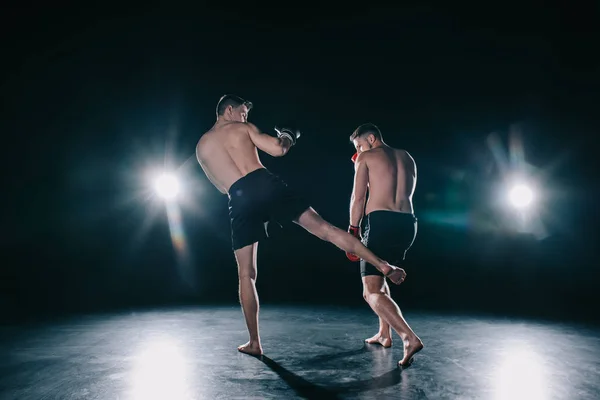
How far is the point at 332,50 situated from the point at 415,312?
4468 millimetres

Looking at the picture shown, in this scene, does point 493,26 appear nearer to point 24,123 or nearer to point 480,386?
point 480,386

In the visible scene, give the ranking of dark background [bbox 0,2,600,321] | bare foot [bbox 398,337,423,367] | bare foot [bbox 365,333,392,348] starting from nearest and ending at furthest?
bare foot [bbox 398,337,423,367] → bare foot [bbox 365,333,392,348] → dark background [bbox 0,2,600,321]

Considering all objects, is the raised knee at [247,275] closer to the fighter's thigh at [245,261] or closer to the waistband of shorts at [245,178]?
the fighter's thigh at [245,261]

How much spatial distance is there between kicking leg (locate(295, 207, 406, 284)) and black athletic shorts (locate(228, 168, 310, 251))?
2.9 inches

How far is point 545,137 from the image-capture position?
6.94m

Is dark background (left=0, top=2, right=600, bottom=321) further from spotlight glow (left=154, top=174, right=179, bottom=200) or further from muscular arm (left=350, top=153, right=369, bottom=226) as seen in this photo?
muscular arm (left=350, top=153, right=369, bottom=226)

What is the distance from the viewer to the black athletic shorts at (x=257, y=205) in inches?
97.3

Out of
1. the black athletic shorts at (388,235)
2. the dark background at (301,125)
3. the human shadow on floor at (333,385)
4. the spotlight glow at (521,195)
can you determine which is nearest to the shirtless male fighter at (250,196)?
the black athletic shorts at (388,235)

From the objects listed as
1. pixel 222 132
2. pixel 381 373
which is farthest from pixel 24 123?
pixel 381 373

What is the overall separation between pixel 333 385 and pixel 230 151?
1.40 meters

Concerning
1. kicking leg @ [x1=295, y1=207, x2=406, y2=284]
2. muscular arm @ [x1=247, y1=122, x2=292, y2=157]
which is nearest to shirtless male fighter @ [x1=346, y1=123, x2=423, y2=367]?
kicking leg @ [x1=295, y1=207, x2=406, y2=284]

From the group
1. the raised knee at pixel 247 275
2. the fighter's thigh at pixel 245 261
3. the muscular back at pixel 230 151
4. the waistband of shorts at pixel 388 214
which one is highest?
the muscular back at pixel 230 151

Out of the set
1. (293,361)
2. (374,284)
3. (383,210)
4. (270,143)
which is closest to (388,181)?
(383,210)

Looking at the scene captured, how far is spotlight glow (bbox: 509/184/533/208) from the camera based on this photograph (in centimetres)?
655
